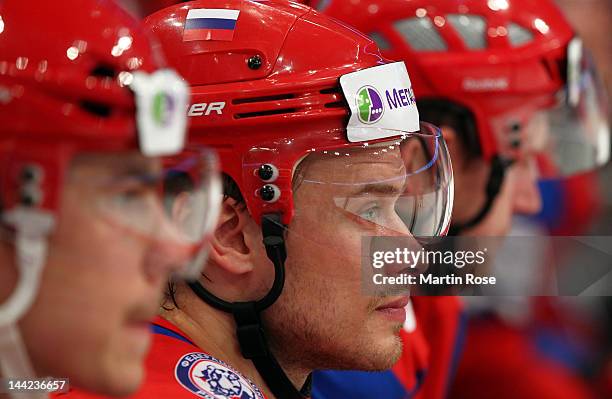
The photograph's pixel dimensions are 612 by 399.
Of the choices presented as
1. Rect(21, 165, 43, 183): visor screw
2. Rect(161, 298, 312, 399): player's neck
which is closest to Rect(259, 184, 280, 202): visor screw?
Rect(161, 298, 312, 399): player's neck

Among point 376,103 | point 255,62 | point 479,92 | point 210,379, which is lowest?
point 210,379

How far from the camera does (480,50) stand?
312 centimetres

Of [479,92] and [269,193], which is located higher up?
[269,193]

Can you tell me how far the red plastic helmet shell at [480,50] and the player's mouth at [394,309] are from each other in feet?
3.34

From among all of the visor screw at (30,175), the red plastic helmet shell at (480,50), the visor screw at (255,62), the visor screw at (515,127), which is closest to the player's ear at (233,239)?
the visor screw at (255,62)

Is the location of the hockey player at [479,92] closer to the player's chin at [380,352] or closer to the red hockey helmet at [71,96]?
the player's chin at [380,352]

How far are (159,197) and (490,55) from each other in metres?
1.86

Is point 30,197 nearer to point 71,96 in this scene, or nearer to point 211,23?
point 71,96

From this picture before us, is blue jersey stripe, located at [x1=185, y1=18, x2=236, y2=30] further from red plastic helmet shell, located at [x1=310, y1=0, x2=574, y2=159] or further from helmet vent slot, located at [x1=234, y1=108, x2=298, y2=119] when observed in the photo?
red plastic helmet shell, located at [x1=310, y1=0, x2=574, y2=159]

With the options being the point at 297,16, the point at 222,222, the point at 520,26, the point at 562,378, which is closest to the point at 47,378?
the point at 222,222

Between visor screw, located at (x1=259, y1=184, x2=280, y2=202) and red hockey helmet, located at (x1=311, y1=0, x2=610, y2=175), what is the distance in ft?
3.59

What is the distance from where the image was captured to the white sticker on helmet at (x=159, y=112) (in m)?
1.43

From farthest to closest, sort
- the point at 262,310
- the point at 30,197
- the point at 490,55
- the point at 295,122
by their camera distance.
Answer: the point at 490,55 < the point at 262,310 < the point at 295,122 < the point at 30,197

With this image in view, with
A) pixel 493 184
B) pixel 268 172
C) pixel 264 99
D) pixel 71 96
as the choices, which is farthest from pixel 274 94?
pixel 493 184
